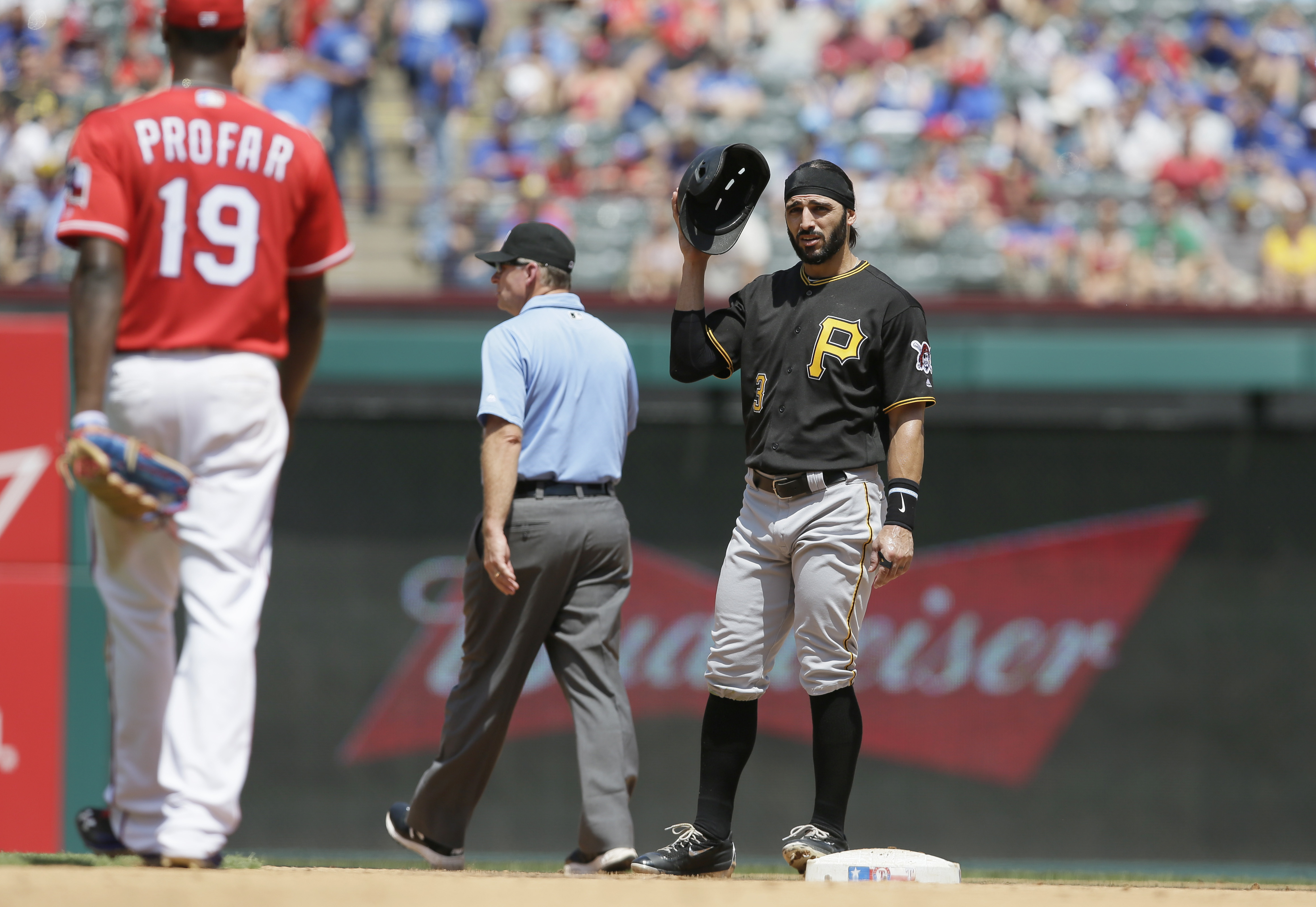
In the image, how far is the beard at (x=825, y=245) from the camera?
13.5ft

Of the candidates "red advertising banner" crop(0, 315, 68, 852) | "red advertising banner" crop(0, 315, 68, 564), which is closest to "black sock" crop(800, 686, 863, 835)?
"red advertising banner" crop(0, 315, 68, 852)

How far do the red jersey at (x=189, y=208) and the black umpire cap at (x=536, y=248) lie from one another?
129 cm

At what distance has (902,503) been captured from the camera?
13.1 ft

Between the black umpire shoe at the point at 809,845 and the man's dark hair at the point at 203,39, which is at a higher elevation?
the man's dark hair at the point at 203,39

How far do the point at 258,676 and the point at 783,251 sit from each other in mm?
3956

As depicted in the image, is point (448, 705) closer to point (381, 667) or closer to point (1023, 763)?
point (381, 667)

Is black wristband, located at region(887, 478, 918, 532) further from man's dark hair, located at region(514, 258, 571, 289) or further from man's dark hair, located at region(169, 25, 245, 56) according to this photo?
man's dark hair, located at region(169, 25, 245, 56)

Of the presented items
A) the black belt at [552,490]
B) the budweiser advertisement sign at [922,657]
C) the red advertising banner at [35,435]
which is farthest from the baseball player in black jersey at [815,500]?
the red advertising banner at [35,435]

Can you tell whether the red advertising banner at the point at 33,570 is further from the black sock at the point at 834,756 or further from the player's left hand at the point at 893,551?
the player's left hand at the point at 893,551

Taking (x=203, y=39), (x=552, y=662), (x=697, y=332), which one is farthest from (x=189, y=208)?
(x=552, y=662)

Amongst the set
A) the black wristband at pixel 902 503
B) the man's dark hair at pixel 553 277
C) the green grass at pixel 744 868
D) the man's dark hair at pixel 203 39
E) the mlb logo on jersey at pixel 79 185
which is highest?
the man's dark hair at pixel 203 39

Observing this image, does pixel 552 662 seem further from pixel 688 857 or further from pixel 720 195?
pixel 720 195

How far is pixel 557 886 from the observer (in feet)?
10.1

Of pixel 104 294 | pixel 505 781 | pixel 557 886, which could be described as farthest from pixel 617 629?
pixel 505 781
